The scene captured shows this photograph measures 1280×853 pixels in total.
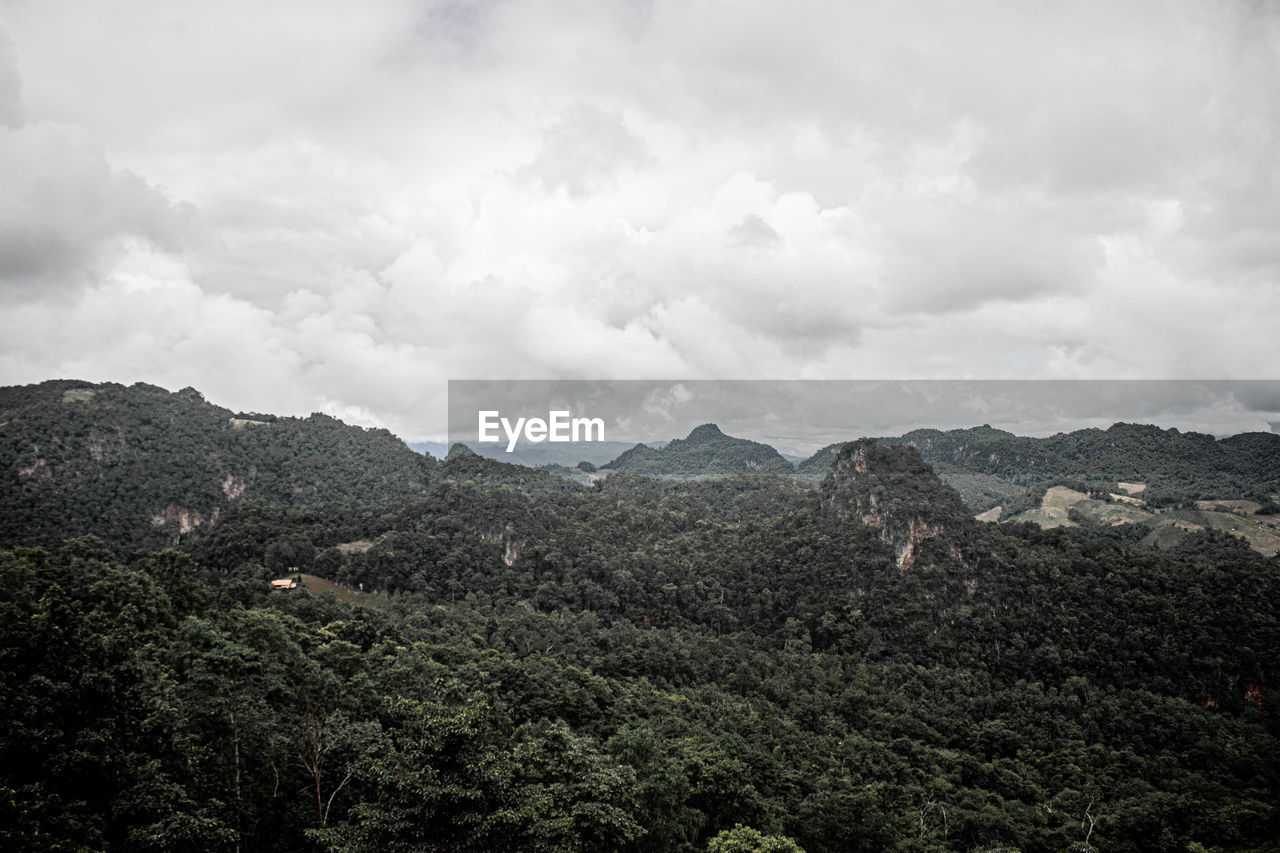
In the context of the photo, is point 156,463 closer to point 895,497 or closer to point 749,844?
point 749,844

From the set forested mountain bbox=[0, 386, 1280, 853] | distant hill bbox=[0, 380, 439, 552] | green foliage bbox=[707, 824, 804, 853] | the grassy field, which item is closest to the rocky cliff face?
forested mountain bbox=[0, 386, 1280, 853]

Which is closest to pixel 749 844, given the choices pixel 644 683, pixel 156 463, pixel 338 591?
pixel 644 683

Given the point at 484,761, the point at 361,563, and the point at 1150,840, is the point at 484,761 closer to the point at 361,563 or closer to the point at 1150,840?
the point at 1150,840

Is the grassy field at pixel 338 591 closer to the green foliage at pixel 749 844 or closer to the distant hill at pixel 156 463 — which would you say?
the distant hill at pixel 156 463

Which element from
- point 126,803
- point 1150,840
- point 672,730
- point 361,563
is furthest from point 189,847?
point 361,563

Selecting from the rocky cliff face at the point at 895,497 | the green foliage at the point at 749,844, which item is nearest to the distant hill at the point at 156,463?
the rocky cliff face at the point at 895,497

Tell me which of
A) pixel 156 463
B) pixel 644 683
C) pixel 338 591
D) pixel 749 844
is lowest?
pixel 644 683

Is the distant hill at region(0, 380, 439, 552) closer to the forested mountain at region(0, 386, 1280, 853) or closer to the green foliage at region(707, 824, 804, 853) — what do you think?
the forested mountain at region(0, 386, 1280, 853)
